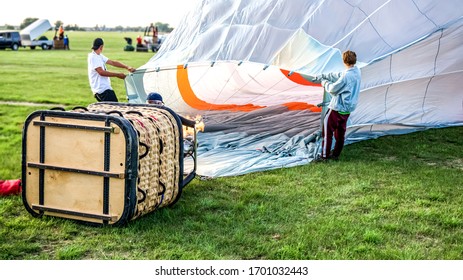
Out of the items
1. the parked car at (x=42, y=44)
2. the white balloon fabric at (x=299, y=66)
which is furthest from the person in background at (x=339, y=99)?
the parked car at (x=42, y=44)

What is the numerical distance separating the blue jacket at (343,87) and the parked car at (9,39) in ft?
101

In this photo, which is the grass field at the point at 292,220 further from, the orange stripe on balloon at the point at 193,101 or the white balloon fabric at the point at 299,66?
the orange stripe on balloon at the point at 193,101

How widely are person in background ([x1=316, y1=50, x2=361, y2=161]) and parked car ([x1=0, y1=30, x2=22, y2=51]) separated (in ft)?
100

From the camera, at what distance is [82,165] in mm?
4914

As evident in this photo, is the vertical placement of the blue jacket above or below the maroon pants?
above

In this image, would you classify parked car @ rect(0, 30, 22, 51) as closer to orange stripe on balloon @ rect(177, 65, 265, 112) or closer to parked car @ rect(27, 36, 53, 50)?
parked car @ rect(27, 36, 53, 50)

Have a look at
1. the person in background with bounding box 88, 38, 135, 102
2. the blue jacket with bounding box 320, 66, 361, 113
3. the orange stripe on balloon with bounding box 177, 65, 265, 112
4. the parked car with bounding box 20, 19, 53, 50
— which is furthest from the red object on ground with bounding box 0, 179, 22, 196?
the parked car with bounding box 20, 19, 53, 50

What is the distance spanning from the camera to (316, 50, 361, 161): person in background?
7211 mm

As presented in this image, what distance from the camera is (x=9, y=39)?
35219 mm

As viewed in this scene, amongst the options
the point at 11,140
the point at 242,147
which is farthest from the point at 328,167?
the point at 11,140

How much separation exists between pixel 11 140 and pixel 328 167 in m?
4.14

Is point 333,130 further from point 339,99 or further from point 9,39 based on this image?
point 9,39

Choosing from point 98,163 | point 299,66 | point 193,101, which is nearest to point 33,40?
point 193,101

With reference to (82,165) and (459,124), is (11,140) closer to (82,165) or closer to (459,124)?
(82,165)
